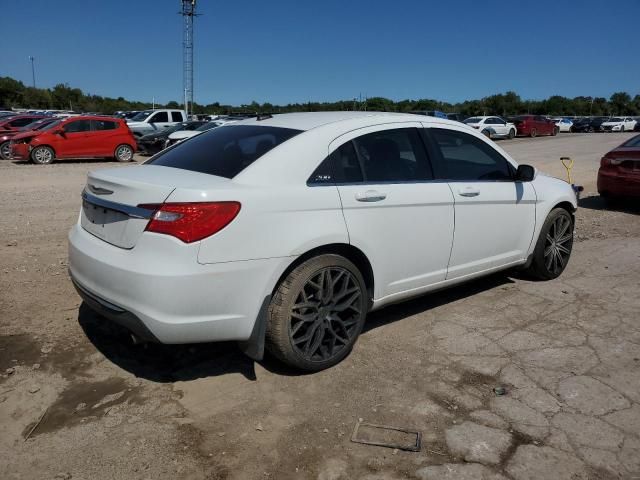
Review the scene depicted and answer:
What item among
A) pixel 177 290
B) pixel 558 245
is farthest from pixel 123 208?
pixel 558 245

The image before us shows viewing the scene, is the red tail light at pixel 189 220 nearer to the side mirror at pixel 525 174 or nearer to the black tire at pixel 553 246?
the side mirror at pixel 525 174

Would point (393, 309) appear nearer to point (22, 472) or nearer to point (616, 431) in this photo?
point (616, 431)

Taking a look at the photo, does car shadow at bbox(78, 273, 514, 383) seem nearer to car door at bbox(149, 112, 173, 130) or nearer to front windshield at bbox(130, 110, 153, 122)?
car door at bbox(149, 112, 173, 130)

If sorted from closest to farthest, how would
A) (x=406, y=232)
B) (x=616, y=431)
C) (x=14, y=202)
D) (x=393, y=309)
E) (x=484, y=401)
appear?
(x=616, y=431), (x=484, y=401), (x=406, y=232), (x=393, y=309), (x=14, y=202)

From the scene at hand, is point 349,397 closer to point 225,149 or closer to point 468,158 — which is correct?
point 225,149

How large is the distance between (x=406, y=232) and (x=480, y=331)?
3.54ft

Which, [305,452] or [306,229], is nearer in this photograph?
[305,452]

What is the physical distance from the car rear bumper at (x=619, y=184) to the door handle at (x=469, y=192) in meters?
6.39

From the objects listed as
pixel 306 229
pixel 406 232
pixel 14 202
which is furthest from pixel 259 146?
pixel 14 202

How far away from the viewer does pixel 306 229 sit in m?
3.26

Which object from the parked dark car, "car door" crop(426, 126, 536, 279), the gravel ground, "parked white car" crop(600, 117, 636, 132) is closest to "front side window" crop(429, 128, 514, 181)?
"car door" crop(426, 126, 536, 279)

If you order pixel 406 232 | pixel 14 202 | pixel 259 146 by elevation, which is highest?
pixel 259 146

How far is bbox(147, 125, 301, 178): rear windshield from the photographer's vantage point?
3413 mm

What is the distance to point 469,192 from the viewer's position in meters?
4.30
